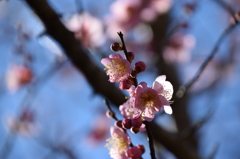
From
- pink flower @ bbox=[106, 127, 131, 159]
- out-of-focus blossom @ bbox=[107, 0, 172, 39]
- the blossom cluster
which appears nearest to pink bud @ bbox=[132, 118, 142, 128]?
the blossom cluster

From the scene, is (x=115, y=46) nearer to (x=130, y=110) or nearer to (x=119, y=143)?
(x=130, y=110)

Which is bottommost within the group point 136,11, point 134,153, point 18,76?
point 134,153

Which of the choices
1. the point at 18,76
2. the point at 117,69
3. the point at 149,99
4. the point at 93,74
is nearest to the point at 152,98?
the point at 149,99

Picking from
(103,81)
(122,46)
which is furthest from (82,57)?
(122,46)

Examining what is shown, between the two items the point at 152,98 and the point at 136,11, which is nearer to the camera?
the point at 152,98

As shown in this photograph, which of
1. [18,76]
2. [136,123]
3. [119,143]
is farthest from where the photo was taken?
[18,76]

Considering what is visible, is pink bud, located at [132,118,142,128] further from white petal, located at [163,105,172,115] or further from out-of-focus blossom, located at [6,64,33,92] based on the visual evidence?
out-of-focus blossom, located at [6,64,33,92]
